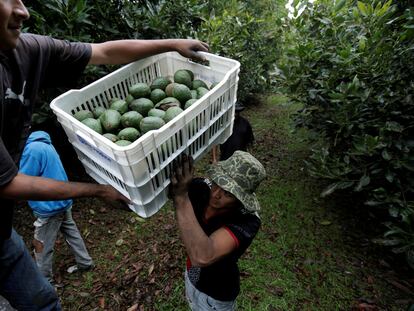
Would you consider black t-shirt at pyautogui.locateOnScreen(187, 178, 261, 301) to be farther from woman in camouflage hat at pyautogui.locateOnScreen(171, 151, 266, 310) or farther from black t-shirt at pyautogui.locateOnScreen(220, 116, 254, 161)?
black t-shirt at pyautogui.locateOnScreen(220, 116, 254, 161)

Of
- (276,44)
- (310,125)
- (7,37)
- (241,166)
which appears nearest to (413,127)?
(310,125)

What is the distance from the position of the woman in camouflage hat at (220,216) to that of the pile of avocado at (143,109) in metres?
0.32

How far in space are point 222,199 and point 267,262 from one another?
6.50 ft

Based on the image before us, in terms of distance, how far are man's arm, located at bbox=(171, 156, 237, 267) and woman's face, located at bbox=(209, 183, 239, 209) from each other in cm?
13

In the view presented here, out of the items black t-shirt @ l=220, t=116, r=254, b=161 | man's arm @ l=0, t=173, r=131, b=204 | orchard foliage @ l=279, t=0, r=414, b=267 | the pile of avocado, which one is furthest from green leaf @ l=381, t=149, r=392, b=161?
man's arm @ l=0, t=173, r=131, b=204

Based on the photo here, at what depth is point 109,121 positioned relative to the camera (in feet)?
6.01

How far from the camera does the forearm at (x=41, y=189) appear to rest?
1403 millimetres

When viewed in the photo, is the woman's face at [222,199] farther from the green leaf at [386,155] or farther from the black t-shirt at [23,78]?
the green leaf at [386,155]

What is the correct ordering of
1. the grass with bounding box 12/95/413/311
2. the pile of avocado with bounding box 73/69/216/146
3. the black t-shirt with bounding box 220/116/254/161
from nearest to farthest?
the pile of avocado with bounding box 73/69/216/146 < the grass with bounding box 12/95/413/311 < the black t-shirt with bounding box 220/116/254/161

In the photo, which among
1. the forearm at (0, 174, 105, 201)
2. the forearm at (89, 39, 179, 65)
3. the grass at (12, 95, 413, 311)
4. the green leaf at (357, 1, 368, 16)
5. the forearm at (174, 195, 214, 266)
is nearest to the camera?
the forearm at (0, 174, 105, 201)

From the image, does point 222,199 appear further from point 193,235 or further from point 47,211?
point 47,211

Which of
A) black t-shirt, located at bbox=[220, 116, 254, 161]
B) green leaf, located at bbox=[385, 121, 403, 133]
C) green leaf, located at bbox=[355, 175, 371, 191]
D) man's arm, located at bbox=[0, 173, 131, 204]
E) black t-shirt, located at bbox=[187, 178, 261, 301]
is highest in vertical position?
man's arm, located at bbox=[0, 173, 131, 204]

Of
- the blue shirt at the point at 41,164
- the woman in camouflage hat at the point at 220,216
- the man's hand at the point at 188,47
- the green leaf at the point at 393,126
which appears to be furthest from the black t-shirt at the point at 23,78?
the green leaf at the point at 393,126

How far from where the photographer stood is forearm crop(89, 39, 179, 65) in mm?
2057
